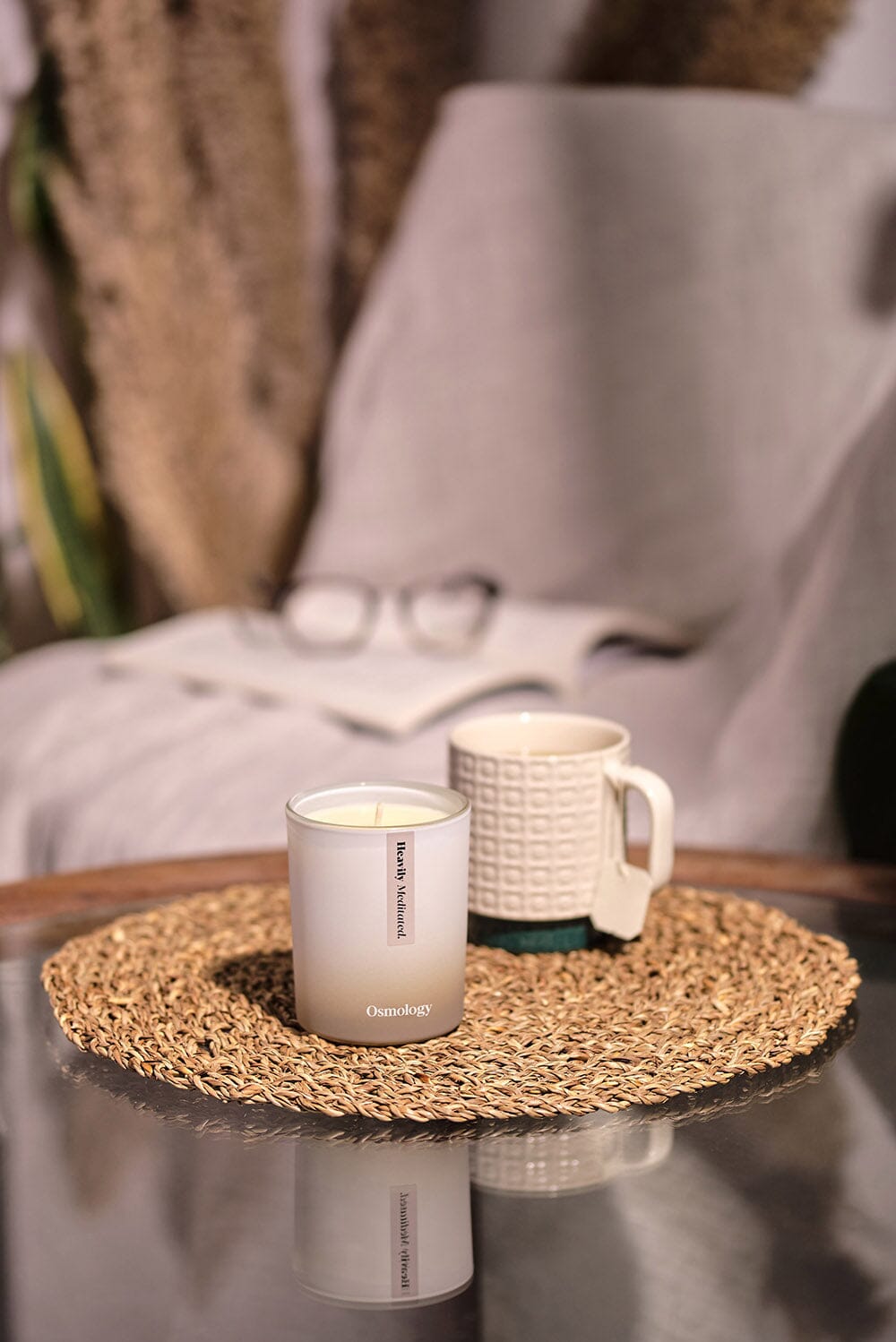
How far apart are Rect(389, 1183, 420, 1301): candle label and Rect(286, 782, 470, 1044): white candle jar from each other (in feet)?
0.26

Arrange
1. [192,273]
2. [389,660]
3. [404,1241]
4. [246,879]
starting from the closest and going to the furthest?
[404,1241], [246,879], [389,660], [192,273]

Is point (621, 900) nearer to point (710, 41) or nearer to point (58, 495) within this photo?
point (710, 41)

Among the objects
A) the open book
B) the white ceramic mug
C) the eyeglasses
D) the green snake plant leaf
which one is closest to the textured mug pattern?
the white ceramic mug

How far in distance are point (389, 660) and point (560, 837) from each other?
0.78 meters

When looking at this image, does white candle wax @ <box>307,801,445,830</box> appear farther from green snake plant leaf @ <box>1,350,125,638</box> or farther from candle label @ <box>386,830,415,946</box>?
green snake plant leaf @ <box>1,350,125,638</box>

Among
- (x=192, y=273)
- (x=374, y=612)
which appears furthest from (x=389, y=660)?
(x=192, y=273)

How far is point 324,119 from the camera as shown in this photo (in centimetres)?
217

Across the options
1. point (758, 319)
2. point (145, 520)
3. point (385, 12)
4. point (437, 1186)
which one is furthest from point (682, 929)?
point (385, 12)

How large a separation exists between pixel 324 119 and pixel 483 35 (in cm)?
29

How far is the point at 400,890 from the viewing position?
48 centimetres

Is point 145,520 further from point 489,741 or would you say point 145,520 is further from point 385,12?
point 489,741

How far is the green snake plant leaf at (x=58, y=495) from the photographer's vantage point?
6.52 ft

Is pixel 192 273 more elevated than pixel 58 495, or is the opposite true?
pixel 192 273

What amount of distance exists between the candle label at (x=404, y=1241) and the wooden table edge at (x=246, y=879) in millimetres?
304
